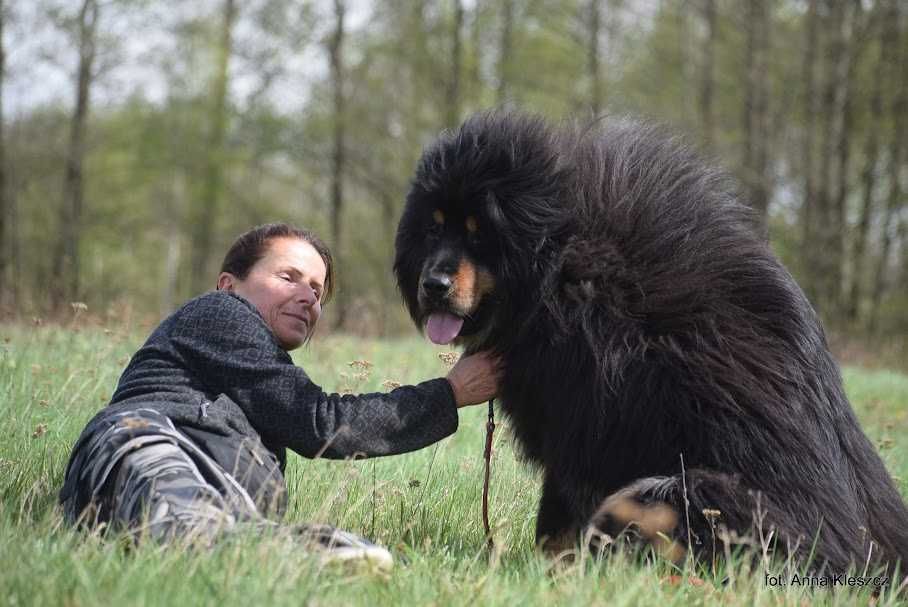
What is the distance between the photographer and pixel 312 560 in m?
2.58

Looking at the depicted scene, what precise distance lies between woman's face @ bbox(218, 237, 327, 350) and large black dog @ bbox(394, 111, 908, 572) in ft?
1.69

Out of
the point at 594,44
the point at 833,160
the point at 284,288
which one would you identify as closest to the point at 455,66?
the point at 594,44

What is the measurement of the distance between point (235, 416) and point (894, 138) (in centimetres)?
2266

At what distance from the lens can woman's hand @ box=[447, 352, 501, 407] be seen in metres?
3.81

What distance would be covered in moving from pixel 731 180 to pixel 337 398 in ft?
6.47

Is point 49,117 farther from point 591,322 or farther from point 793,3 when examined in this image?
point 591,322

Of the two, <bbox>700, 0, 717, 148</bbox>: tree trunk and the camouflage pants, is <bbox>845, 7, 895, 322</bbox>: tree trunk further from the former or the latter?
the camouflage pants

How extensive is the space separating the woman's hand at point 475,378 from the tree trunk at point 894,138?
770 inches

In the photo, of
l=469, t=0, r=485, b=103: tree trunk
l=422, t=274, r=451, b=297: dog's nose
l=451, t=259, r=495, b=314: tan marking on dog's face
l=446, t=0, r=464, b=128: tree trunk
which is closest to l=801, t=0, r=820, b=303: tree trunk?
l=469, t=0, r=485, b=103: tree trunk

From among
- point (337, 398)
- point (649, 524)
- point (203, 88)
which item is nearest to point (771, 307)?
Result: point (649, 524)

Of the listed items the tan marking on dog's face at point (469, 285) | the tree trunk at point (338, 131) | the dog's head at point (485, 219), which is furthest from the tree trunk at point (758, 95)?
the tan marking on dog's face at point (469, 285)

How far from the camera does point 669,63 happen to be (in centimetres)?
2409

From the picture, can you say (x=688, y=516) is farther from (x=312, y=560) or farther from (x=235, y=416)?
(x=235, y=416)

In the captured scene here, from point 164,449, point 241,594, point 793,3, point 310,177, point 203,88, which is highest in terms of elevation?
point 793,3
